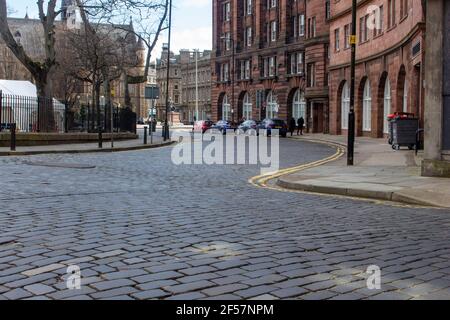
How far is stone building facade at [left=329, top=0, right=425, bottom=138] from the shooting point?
1117 inches

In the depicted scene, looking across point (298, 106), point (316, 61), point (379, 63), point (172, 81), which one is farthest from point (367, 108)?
point (172, 81)

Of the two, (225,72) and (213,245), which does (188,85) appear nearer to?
(225,72)

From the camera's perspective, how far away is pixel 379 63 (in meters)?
→ 37.8

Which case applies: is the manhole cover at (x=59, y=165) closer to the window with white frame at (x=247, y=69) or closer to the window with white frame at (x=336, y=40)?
the window with white frame at (x=336, y=40)

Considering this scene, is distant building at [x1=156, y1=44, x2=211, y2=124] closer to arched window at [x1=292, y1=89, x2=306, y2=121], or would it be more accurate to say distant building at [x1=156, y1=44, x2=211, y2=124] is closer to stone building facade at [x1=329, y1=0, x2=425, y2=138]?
arched window at [x1=292, y1=89, x2=306, y2=121]

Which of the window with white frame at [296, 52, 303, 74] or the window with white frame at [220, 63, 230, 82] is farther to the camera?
the window with white frame at [220, 63, 230, 82]

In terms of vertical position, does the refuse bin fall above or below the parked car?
below

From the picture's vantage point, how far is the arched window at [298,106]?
224ft

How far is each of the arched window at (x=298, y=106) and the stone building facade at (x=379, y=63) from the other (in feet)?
62.3

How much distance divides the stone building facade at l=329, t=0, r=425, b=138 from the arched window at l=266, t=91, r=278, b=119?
24.1 m

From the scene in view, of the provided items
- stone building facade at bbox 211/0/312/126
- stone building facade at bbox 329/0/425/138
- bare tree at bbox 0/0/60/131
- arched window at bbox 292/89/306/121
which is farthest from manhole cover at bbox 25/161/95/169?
arched window at bbox 292/89/306/121

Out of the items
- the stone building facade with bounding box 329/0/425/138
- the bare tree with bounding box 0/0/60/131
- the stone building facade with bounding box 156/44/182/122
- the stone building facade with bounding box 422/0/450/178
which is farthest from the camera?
the stone building facade with bounding box 156/44/182/122

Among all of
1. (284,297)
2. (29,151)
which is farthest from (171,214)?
(29,151)

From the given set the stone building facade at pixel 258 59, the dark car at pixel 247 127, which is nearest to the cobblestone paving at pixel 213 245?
the dark car at pixel 247 127
